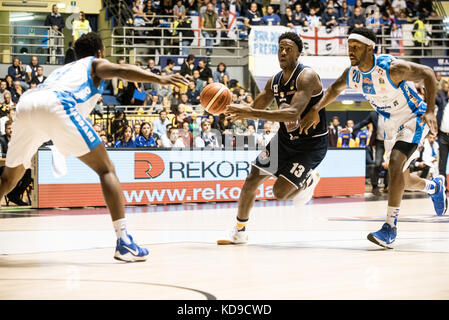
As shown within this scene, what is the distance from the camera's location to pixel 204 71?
16938 mm

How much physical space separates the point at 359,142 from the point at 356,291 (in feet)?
42.3

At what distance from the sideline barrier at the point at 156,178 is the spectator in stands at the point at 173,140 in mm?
568

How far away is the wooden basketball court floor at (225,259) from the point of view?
423 cm

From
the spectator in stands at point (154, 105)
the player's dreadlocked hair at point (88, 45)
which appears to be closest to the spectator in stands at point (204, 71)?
the spectator in stands at point (154, 105)

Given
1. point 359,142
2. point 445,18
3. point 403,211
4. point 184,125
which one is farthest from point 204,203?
point 445,18

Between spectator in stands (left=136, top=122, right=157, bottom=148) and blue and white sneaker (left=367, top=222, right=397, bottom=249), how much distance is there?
7.31 metres

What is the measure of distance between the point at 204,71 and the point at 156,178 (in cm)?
522

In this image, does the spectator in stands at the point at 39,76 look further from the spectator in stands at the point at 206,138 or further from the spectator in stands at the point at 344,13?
the spectator in stands at the point at 344,13

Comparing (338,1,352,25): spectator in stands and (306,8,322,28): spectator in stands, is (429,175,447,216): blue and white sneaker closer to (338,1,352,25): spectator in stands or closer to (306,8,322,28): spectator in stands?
(306,8,322,28): spectator in stands

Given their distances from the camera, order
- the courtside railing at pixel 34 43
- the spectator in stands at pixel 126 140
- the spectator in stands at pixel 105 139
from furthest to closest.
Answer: the courtside railing at pixel 34 43 → the spectator in stands at pixel 105 139 → the spectator in stands at pixel 126 140

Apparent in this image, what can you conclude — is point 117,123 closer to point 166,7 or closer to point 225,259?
point 166,7
